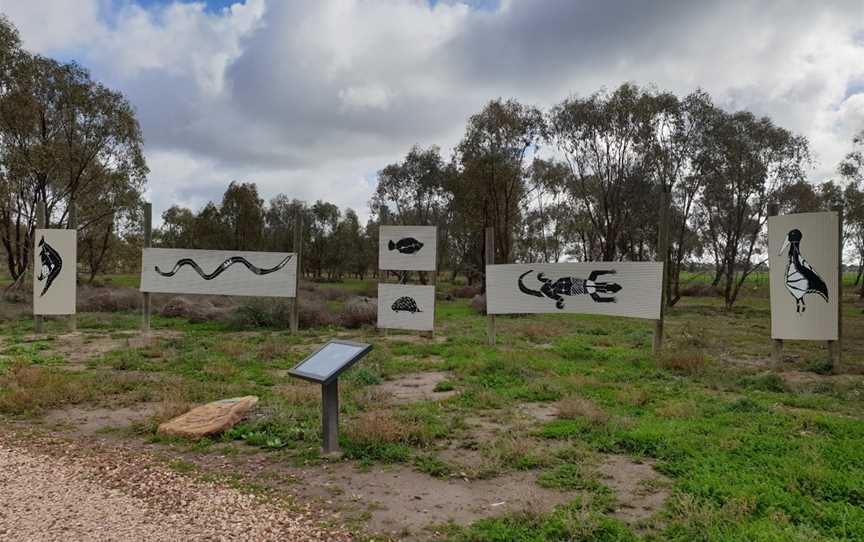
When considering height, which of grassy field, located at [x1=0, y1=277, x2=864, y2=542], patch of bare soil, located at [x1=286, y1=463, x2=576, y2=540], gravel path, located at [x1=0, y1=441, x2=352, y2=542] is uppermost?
grassy field, located at [x1=0, y1=277, x2=864, y2=542]

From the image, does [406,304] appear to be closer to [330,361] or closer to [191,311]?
[191,311]

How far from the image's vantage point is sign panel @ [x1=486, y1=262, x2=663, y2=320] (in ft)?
36.2

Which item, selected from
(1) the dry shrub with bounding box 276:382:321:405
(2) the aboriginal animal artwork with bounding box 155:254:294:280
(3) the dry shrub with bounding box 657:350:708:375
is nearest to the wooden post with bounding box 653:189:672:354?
(3) the dry shrub with bounding box 657:350:708:375

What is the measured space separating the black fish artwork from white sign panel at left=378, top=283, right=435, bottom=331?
36.6 inches

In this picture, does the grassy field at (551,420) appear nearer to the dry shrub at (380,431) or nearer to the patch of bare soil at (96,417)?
the dry shrub at (380,431)

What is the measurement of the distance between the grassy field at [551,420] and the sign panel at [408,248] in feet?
7.72

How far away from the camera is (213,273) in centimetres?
1429

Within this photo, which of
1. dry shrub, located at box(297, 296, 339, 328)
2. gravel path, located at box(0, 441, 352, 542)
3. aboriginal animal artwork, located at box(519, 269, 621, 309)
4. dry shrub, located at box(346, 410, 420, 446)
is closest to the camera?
gravel path, located at box(0, 441, 352, 542)

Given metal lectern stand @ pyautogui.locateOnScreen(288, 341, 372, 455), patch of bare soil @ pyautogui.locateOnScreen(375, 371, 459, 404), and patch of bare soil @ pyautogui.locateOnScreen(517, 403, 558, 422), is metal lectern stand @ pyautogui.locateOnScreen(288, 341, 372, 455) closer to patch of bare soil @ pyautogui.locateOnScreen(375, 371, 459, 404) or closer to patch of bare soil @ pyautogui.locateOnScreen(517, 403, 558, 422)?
patch of bare soil @ pyautogui.locateOnScreen(375, 371, 459, 404)

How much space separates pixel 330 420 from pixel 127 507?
183 centimetres

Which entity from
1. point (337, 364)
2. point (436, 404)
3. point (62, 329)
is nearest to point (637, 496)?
point (337, 364)

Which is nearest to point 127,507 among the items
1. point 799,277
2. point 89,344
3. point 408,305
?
point 89,344

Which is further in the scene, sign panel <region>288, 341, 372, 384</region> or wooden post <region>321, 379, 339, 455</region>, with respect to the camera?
wooden post <region>321, 379, 339, 455</region>

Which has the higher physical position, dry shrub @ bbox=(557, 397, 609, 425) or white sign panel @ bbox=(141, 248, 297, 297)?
white sign panel @ bbox=(141, 248, 297, 297)
